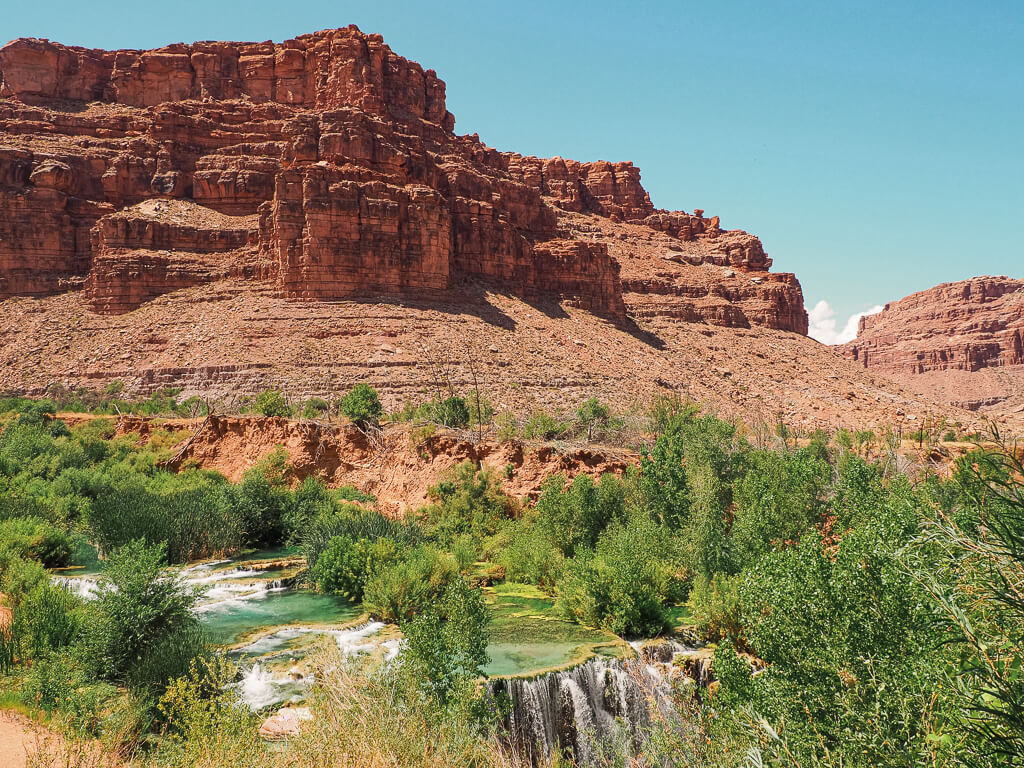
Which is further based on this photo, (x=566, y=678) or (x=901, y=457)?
(x=901, y=457)

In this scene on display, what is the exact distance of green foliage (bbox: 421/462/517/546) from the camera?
19.2 m

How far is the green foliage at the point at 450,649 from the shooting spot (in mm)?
7938

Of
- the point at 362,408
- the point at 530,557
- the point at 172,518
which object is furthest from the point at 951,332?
the point at 172,518

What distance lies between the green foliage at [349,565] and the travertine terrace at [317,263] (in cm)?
2307

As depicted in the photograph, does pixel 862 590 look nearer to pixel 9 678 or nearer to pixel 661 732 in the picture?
pixel 661 732

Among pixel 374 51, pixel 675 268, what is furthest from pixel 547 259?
pixel 374 51

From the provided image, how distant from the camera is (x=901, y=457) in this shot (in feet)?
91.9

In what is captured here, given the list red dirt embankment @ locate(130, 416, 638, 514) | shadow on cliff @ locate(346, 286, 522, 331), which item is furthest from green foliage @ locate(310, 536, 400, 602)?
shadow on cliff @ locate(346, 286, 522, 331)

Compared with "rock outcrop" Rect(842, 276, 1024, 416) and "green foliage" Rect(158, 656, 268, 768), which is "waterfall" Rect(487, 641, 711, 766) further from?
"rock outcrop" Rect(842, 276, 1024, 416)

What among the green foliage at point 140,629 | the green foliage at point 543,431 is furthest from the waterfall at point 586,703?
the green foliage at point 543,431

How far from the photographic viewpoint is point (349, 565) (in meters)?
14.5

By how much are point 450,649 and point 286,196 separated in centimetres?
4604

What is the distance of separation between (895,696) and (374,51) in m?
74.3

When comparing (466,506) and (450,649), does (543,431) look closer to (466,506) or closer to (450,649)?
(466,506)
